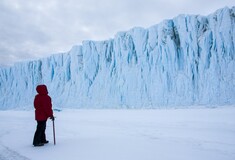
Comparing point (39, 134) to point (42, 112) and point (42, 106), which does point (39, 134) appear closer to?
point (42, 112)

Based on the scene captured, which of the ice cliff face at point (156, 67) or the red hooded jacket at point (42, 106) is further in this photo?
the ice cliff face at point (156, 67)

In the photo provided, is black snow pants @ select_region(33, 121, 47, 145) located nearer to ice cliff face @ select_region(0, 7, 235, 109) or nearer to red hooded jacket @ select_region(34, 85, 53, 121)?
red hooded jacket @ select_region(34, 85, 53, 121)

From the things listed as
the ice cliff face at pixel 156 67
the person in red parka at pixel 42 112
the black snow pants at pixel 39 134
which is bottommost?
the black snow pants at pixel 39 134

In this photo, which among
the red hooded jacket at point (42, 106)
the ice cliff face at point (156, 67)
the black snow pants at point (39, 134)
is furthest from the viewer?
the ice cliff face at point (156, 67)

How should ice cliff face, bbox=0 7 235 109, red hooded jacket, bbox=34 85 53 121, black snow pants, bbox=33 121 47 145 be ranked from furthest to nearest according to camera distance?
1. ice cliff face, bbox=0 7 235 109
2. red hooded jacket, bbox=34 85 53 121
3. black snow pants, bbox=33 121 47 145

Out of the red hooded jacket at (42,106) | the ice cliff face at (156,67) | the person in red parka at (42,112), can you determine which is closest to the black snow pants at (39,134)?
the person in red parka at (42,112)

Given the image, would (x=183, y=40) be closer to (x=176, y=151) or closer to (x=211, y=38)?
(x=211, y=38)

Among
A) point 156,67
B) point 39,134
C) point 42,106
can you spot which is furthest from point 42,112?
point 156,67

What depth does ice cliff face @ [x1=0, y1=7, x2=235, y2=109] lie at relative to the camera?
18.8m

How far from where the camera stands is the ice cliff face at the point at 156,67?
18844 mm

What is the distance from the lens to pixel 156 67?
882 inches

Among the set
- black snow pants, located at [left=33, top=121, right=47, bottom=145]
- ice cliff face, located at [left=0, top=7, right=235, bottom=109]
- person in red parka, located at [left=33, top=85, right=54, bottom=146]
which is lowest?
black snow pants, located at [left=33, top=121, right=47, bottom=145]

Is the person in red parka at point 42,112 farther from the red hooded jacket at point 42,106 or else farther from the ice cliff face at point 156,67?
the ice cliff face at point 156,67

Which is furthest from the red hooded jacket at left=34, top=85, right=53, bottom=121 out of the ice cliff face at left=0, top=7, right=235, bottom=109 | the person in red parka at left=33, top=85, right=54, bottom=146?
the ice cliff face at left=0, top=7, right=235, bottom=109
